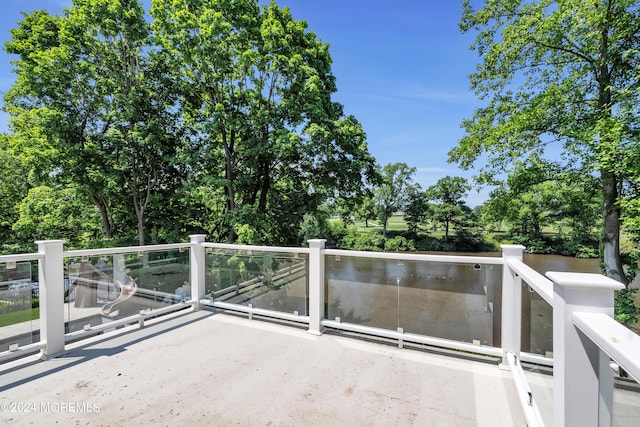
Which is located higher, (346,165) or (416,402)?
(346,165)

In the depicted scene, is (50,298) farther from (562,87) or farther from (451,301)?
(562,87)

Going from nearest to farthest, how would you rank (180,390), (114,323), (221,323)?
(180,390)
(114,323)
(221,323)

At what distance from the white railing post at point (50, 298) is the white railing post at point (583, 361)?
13.0ft

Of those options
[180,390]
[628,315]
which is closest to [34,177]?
[180,390]

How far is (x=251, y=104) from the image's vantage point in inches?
408

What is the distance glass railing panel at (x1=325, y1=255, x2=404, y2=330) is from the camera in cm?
309

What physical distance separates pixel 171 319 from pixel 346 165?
7393mm

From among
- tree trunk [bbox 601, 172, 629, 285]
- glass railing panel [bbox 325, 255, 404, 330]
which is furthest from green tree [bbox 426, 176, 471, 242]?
glass railing panel [bbox 325, 255, 404, 330]

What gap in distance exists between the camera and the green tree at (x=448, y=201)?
1282 inches

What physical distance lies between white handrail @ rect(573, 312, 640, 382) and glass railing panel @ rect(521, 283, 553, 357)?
60cm

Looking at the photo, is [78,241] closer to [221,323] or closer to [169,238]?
[169,238]

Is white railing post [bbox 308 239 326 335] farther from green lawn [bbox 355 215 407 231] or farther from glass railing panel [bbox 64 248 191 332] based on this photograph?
green lawn [bbox 355 215 407 231]

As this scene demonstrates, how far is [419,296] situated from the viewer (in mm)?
2891

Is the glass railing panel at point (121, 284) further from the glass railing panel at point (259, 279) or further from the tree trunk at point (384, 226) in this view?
the tree trunk at point (384, 226)
